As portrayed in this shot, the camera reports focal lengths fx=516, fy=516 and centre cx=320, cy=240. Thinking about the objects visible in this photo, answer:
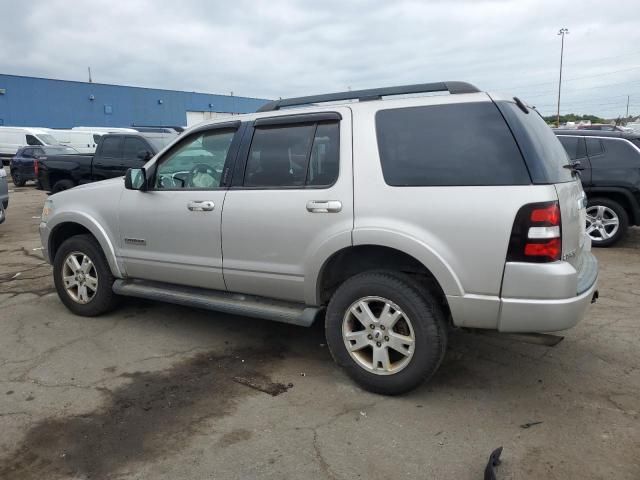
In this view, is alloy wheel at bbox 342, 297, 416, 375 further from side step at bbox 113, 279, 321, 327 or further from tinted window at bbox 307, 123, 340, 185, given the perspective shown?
tinted window at bbox 307, 123, 340, 185

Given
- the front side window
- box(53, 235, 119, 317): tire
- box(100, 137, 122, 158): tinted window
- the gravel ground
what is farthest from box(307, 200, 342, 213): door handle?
box(100, 137, 122, 158): tinted window

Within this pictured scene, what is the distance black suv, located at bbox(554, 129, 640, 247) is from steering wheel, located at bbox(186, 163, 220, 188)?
5882 mm

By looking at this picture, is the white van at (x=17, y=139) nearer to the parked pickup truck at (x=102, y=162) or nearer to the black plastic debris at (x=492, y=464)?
the parked pickup truck at (x=102, y=162)

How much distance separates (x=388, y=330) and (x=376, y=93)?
1.64 metres

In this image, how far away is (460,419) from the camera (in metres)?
3.14

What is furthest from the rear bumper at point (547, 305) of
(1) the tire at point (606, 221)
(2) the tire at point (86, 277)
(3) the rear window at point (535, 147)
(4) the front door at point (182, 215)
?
(1) the tire at point (606, 221)

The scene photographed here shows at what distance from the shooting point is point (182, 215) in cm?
415

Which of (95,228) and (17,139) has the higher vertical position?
(17,139)

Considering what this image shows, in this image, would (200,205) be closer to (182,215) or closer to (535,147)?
(182,215)

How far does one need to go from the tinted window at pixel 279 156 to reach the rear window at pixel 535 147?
136cm

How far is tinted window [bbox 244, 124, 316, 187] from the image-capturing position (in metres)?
3.71

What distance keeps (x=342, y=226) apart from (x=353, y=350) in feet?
2.73

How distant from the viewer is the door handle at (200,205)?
397 centimetres

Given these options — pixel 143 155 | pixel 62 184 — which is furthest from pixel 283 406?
pixel 62 184
